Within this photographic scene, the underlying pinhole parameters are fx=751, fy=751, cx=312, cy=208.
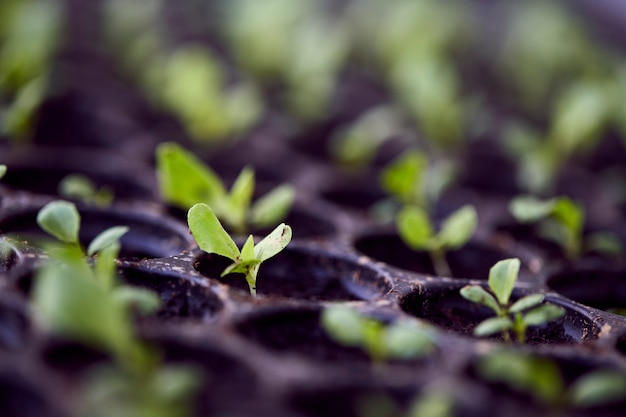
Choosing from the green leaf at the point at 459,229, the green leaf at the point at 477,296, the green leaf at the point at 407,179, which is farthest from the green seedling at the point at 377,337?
the green leaf at the point at 407,179

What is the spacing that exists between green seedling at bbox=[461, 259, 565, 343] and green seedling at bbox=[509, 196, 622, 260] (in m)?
0.16

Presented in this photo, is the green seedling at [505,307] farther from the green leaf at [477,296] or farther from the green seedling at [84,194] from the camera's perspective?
the green seedling at [84,194]

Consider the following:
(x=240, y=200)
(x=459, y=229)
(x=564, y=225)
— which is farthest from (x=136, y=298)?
(x=564, y=225)

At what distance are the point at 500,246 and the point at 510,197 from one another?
0.89 feet

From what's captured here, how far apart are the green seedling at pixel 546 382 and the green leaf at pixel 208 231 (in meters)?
0.27

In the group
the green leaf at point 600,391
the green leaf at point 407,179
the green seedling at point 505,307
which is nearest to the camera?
the green leaf at point 600,391

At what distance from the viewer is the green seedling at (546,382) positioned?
563mm

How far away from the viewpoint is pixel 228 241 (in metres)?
0.74

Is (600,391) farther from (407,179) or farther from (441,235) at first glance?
(407,179)

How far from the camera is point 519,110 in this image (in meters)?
1.67

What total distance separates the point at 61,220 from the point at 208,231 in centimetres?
15

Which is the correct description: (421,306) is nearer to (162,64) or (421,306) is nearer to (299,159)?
(299,159)

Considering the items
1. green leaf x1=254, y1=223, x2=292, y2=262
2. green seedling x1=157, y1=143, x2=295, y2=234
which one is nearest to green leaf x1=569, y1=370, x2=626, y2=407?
green leaf x1=254, y1=223, x2=292, y2=262

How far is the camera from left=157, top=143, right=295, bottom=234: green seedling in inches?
34.9
